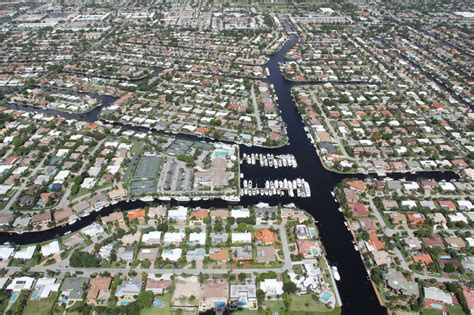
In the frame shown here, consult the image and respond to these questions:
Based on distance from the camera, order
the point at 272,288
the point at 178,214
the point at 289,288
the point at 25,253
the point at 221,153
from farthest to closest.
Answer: the point at 221,153, the point at 178,214, the point at 25,253, the point at 272,288, the point at 289,288

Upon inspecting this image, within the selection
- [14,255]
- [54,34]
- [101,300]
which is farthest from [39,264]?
[54,34]

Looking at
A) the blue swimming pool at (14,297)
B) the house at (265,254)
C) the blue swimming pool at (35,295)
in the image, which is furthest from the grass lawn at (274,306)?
the blue swimming pool at (14,297)

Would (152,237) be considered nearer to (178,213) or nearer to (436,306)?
(178,213)

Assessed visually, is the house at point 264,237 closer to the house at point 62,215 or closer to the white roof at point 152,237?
the white roof at point 152,237

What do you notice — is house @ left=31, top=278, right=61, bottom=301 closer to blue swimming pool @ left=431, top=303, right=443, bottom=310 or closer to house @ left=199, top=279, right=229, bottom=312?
house @ left=199, top=279, right=229, bottom=312

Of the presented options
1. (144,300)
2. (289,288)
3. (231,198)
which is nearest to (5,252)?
(144,300)

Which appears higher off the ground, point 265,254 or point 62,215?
point 62,215
